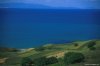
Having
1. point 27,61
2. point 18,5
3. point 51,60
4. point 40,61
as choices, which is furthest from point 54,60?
point 18,5

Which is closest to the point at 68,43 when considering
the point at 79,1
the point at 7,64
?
the point at 79,1

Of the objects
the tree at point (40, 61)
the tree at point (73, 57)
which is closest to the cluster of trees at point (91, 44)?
the tree at point (73, 57)

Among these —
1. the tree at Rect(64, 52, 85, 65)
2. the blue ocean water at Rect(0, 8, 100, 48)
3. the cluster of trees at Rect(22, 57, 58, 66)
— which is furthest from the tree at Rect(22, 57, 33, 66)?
the tree at Rect(64, 52, 85, 65)

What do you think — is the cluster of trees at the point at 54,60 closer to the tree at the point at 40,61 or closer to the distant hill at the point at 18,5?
the tree at the point at 40,61

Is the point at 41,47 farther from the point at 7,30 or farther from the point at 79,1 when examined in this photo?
the point at 79,1

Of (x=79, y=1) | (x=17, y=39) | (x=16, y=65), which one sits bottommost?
(x=16, y=65)

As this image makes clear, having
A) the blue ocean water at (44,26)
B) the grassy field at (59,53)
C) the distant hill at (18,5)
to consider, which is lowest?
the grassy field at (59,53)

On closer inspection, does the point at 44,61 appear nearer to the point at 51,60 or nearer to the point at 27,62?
the point at 51,60
